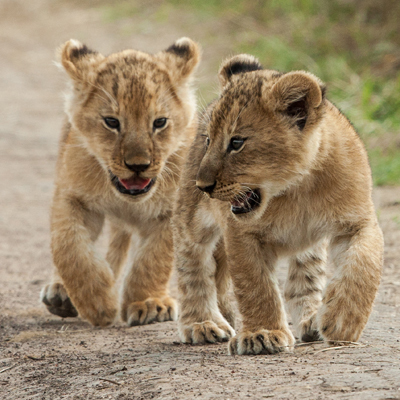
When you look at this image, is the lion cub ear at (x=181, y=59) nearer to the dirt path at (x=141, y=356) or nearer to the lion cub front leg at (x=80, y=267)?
the lion cub front leg at (x=80, y=267)

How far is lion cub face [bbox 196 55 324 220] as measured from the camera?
12.5ft

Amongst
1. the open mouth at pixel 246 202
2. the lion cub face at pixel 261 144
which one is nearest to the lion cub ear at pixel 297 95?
the lion cub face at pixel 261 144

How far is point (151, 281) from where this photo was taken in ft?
17.7

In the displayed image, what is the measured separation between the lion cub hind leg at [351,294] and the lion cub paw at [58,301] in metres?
2.26

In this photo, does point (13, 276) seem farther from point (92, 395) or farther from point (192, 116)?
point (92, 395)

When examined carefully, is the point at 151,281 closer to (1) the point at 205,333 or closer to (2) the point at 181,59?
(1) the point at 205,333

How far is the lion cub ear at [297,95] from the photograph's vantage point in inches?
148

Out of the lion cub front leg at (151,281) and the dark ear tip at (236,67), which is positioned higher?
the dark ear tip at (236,67)

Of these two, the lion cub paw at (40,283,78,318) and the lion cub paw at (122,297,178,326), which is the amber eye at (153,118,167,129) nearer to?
the lion cub paw at (122,297,178,326)

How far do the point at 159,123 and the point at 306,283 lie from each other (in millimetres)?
1475

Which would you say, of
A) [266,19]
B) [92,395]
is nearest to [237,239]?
[92,395]

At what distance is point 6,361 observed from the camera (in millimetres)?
4227

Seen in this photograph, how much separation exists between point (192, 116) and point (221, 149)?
1.91 meters

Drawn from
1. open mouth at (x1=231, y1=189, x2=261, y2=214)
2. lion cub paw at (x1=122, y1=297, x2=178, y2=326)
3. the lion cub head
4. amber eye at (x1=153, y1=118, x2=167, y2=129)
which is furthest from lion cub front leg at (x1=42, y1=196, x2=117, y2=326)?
open mouth at (x1=231, y1=189, x2=261, y2=214)
